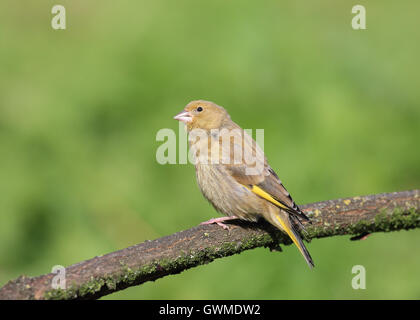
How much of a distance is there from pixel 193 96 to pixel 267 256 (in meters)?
2.44

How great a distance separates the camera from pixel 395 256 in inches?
269

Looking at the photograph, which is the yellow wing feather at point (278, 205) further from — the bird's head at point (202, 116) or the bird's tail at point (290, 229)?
the bird's head at point (202, 116)

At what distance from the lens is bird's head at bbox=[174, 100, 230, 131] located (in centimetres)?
590

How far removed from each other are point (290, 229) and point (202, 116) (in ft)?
4.62

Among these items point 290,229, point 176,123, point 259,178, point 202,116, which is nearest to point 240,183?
point 259,178

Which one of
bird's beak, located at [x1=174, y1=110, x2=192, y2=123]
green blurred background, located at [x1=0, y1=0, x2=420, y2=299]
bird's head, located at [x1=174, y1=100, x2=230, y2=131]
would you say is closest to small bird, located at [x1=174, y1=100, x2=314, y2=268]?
bird's head, located at [x1=174, y1=100, x2=230, y2=131]

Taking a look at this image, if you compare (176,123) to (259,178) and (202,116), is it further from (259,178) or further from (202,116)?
(259,178)

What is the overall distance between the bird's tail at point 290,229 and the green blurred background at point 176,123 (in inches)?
57.0

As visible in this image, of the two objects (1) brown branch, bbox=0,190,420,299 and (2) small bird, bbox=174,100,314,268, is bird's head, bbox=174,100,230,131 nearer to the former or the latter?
(2) small bird, bbox=174,100,314,268

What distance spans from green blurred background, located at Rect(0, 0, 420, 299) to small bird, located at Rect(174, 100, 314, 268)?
1.43m

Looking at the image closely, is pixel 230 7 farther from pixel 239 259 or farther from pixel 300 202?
pixel 239 259

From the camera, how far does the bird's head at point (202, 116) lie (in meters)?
5.90

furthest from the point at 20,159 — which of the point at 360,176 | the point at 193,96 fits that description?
the point at 360,176
